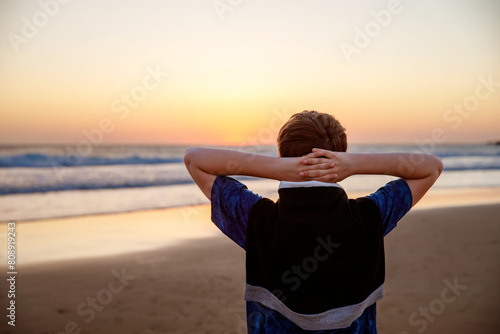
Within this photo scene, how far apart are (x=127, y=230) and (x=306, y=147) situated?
24.0 feet

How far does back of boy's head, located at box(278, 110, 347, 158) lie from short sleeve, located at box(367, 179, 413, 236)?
228mm

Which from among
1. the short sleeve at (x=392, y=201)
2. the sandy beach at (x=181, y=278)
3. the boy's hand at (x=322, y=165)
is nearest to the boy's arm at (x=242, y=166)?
the boy's hand at (x=322, y=165)

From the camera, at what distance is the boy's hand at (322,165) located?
4.35ft

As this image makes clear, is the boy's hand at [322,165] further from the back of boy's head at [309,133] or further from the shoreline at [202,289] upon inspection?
the shoreline at [202,289]

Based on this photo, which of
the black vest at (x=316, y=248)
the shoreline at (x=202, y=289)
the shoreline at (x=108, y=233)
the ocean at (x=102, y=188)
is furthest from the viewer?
the ocean at (x=102, y=188)

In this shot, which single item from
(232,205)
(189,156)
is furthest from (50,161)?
(232,205)

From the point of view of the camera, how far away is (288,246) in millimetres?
1273

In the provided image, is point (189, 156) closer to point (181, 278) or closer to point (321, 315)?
point (321, 315)

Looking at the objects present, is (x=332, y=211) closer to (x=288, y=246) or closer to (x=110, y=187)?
(x=288, y=246)

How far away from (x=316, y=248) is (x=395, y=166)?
45 centimetres

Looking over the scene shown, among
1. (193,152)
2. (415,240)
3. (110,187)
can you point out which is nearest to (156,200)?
(110,187)

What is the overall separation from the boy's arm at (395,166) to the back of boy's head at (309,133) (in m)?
0.05

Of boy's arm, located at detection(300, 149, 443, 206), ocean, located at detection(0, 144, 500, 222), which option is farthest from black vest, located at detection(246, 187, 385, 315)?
ocean, located at detection(0, 144, 500, 222)

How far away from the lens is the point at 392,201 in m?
1.45
